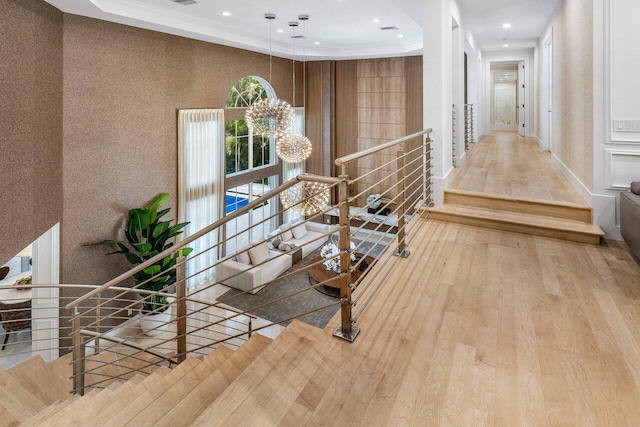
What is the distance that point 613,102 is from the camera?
330cm

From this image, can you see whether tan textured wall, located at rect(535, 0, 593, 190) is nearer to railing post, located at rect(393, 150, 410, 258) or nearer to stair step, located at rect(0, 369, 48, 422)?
railing post, located at rect(393, 150, 410, 258)

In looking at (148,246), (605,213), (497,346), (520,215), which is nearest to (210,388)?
(497,346)

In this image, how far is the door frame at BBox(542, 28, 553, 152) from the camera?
22.5ft

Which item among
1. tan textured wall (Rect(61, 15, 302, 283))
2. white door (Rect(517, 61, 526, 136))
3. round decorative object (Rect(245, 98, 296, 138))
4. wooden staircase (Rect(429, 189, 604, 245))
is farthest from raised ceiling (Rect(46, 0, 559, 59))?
wooden staircase (Rect(429, 189, 604, 245))

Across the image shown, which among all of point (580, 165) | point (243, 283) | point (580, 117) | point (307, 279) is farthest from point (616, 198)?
point (243, 283)

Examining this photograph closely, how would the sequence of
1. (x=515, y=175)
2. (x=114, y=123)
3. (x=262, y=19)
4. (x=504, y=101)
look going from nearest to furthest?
(x=515, y=175)
(x=114, y=123)
(x=262, y=19)
(x=504, y=101)

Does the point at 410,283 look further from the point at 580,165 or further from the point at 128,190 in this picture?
the point at 128,190

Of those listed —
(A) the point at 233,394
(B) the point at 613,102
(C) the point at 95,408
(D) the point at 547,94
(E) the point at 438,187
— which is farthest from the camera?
(D) the point at 547,94

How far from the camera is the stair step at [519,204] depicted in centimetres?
370

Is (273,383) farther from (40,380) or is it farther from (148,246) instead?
(148,246)

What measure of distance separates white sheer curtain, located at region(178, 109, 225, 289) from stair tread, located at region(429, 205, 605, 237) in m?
4.61

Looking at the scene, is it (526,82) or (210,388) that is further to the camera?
(526,82)

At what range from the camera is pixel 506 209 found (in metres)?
4.07

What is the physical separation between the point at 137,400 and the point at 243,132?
7.40 m
